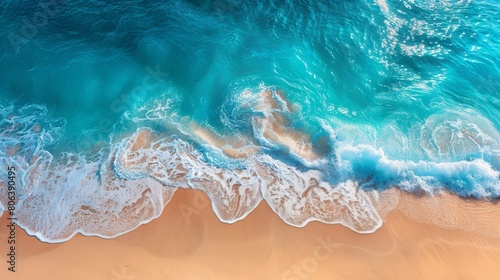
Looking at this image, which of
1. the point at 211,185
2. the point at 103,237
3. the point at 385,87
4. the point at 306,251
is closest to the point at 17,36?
the point at 103,237

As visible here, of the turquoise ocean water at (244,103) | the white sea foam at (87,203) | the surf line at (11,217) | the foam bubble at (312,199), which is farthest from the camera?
the turquoise ocean water at (244,103)

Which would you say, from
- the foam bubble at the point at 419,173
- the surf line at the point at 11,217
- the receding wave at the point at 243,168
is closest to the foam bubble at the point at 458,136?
the receding wave at the point at 243,168

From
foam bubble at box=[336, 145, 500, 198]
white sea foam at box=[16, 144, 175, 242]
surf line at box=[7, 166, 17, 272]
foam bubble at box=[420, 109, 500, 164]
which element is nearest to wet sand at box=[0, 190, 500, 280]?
surf line at box=[7, 166, 17, 272]

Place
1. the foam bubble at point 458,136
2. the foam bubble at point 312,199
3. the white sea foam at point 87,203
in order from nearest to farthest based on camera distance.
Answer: the white sea foam at point 87,203 → the foam bubble at point 312,199 → the foam bubble at point 458,136

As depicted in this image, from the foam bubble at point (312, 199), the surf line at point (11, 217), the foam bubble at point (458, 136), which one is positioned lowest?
the surf line at point (11, 217)

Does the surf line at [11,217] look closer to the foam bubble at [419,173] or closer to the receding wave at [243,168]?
the receding wave at [243,168]

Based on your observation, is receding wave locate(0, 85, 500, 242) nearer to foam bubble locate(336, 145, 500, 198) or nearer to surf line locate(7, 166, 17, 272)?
foam bubble locate(336, 145, 500, 198)
